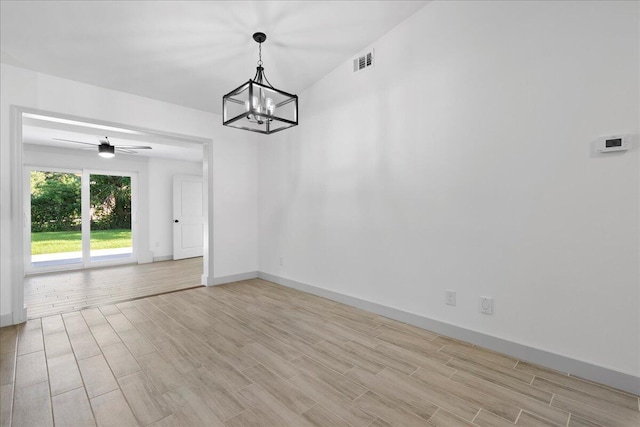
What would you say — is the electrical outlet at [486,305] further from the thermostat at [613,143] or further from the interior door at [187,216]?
the interior door at [187,216]

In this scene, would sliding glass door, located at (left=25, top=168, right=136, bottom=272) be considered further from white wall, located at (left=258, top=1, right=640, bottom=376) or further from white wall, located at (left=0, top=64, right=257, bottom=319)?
white wall, located at (left=258, top=1, right=640, bottom=376)

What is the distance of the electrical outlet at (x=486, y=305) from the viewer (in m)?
2.41

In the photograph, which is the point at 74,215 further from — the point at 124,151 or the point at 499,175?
the point at 499,175

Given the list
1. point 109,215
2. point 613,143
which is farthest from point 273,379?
point 109,215

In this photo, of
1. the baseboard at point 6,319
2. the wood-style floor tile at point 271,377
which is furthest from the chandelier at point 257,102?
the baseboard at point 6,319

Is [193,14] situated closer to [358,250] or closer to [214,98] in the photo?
[214,98]

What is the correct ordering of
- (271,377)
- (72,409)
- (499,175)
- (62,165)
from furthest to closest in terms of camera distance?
(62,165) < (499,175) < (271,377) < (72,409)

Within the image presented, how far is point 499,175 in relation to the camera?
2352mm

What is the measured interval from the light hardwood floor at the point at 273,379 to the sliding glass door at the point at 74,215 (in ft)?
12.0

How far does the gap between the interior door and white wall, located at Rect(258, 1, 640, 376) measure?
16.6ft

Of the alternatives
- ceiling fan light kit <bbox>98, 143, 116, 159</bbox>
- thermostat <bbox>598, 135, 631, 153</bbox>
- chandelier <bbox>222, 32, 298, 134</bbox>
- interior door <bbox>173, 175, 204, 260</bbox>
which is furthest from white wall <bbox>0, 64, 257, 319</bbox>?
thermostat <bbox>598, 135, 631, 153</bbox>

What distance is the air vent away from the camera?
10.7ft

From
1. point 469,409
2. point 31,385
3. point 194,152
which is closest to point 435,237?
point 469,409

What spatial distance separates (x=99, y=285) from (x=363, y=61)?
17.4 feet
